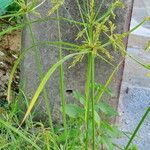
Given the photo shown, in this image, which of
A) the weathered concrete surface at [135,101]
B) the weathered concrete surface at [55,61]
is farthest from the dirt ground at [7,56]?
the weathered concrete surface at [135,101]

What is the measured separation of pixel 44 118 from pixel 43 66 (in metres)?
0.31

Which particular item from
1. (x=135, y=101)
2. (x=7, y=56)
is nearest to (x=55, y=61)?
(x=135, y=101)

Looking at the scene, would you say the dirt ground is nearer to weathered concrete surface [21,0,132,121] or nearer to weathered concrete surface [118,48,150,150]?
weathered concrete surface [21,0,132,121]

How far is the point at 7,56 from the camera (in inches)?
149

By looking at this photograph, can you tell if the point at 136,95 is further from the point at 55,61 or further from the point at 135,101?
the point at 55,61

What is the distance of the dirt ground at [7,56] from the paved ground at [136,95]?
2.48ft

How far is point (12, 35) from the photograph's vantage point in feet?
14.0

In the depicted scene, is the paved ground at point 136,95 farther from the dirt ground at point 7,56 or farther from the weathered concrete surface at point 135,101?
the dirt ground at point 7,56

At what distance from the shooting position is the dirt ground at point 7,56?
131 inches

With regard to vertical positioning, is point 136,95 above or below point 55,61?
below

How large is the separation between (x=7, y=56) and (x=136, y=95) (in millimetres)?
1009

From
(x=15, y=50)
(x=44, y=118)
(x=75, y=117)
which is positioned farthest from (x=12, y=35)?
(x=75, y=117)

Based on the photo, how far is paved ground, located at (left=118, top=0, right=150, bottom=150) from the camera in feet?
10.3

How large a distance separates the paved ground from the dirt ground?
757 mm
